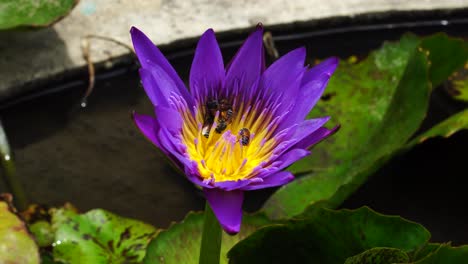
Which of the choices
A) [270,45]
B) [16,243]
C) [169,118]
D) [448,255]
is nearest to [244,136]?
[169,118]

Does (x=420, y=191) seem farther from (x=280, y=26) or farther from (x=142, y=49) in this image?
(x=142, y=49)

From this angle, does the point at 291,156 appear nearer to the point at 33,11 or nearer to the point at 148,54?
the point at 148,54

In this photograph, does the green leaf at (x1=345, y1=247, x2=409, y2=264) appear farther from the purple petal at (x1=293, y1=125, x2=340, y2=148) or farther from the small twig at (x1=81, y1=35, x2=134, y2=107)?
the small twig at (x1=81, y1=35, x2=134, y2=107)

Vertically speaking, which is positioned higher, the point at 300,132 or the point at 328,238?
the point at 300,132

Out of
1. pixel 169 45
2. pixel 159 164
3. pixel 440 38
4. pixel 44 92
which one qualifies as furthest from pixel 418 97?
→ pixel 44 92

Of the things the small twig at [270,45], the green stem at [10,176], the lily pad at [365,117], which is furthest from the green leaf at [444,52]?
the green stem at [10,176]
